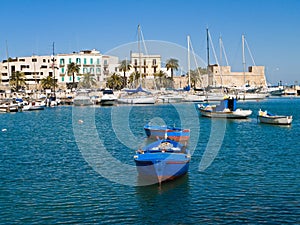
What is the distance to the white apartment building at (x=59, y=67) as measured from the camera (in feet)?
400

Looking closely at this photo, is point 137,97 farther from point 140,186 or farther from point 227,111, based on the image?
point 140,186

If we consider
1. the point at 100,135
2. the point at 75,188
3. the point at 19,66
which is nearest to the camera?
the point at 75,188

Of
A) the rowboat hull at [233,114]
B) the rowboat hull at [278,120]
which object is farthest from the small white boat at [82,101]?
the rowboat hull at [278,120]

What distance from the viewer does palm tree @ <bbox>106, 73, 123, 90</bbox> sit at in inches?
4811

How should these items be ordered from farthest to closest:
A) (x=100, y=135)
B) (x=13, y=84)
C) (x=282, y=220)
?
(x=13, y=84) < (x=100, y=135) < (x=282, y=220)

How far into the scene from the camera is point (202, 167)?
1016 inches

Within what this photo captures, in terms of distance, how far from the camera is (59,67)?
405 feet

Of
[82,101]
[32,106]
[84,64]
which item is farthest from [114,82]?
[32,106]

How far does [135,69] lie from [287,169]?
11047 cm

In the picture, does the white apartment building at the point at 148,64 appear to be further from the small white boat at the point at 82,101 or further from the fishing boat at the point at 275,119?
the fishing boat at the point at 275,119

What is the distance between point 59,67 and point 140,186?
105896 mm

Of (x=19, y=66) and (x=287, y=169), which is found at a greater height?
(x=19, y=66)

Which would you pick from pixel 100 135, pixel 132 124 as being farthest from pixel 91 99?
pixel 100 135

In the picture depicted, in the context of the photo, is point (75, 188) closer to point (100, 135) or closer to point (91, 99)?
point (100, 135)
